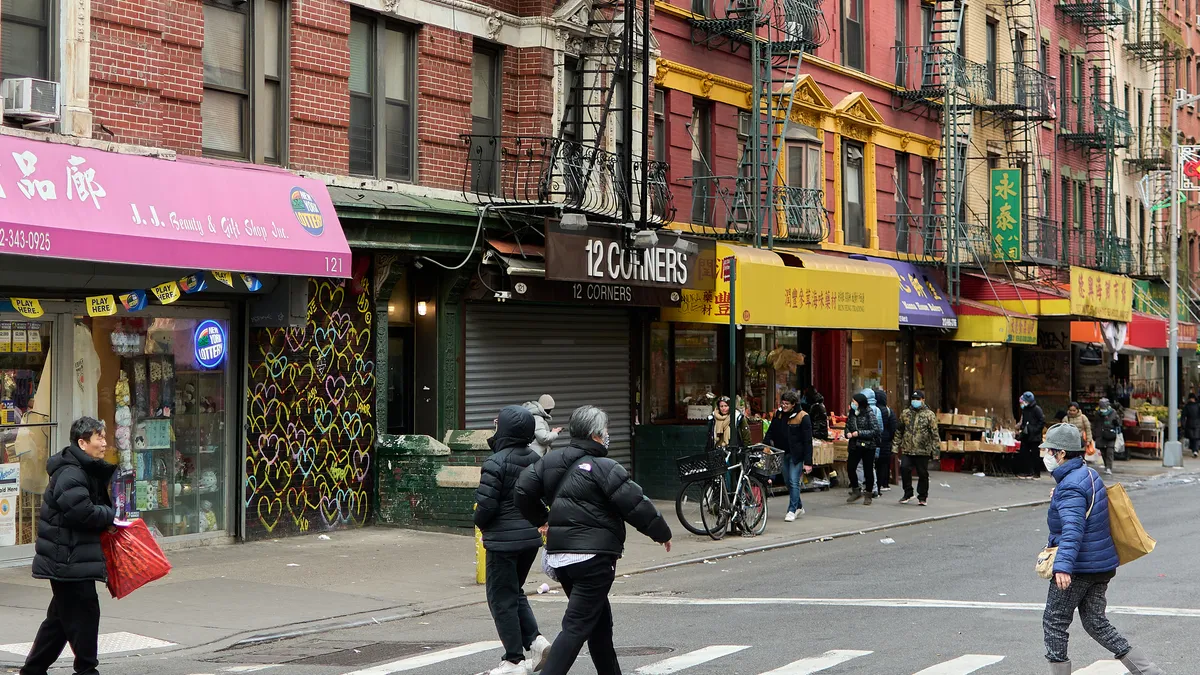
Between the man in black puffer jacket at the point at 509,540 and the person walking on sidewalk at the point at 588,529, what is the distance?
40.3 inches

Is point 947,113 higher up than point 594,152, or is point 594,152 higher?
Result: point 947,113

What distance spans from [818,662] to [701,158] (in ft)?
49.6

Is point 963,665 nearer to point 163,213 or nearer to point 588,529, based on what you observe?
point 588,529

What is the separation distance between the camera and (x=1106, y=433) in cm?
3008

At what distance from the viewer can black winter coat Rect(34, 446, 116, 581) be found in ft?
26.5

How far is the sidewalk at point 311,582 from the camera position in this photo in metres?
11.0

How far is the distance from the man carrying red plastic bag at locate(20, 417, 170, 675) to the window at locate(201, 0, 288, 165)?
303 inches

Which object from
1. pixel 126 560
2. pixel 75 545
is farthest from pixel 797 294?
pixel 75 545

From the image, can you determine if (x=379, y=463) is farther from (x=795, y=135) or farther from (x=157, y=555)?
(x=795, y=135)

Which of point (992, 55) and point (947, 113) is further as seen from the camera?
point (992, 55)

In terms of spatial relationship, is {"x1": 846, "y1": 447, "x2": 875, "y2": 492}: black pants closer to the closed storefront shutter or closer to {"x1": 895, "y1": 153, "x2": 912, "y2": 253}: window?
the closed storefront shutter

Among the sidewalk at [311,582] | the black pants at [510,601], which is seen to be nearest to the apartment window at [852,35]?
the sidewalk at [311,582]

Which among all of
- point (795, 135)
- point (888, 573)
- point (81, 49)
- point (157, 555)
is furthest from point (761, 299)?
point (157, 555)

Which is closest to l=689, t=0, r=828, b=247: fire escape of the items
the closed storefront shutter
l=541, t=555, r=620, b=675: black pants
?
the closed storefront shutter
